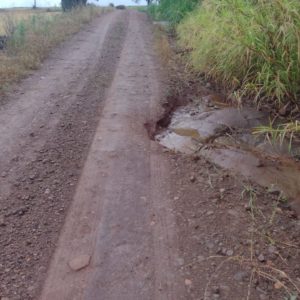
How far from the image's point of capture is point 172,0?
34.9ft

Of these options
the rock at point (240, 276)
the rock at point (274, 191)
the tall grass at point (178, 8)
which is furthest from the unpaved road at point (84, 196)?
the tall grass at point (178, 8)

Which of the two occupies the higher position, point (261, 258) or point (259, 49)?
point (259, 49)

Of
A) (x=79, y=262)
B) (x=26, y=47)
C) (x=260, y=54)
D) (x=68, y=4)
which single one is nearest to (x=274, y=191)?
(x=79, y=262)

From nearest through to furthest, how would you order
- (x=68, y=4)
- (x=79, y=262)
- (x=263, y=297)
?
(x=263, y=297), (x=79, y=262), (x=68, y=4)

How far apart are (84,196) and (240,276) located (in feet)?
4.09

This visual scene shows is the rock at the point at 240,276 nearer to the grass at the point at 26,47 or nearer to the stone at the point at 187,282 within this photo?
the stone at the point at 187,282

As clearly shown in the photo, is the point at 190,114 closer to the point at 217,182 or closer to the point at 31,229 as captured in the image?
the point at 217,182

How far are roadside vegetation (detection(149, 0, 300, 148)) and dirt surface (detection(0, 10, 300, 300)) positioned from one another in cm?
87

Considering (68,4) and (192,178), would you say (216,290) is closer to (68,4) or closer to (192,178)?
(192,178)

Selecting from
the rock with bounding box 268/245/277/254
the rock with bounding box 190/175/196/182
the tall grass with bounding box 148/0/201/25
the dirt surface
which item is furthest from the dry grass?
the rock with bounding box 268/245/277/254

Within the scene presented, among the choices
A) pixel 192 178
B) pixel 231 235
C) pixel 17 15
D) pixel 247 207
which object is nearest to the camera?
pixel 231 235

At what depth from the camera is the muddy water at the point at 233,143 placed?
124 inches

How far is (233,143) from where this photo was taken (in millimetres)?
3727

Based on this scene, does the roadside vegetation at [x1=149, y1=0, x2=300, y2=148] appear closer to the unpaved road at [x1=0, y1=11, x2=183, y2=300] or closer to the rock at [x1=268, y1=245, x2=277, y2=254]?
the unpaved road at [x1=0, y1=11, x2=183, y2=300]
